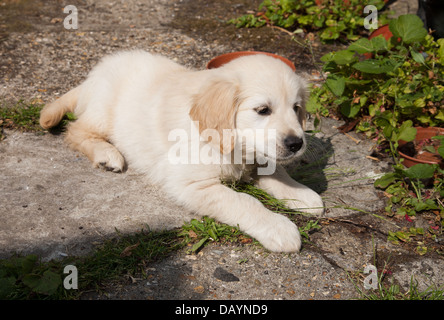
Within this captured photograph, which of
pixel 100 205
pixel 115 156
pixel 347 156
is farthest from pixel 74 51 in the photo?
pixel 347 156

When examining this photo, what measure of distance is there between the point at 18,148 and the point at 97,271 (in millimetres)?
1672

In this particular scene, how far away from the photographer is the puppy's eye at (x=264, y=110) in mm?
2680

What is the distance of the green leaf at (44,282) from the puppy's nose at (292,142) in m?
1.45

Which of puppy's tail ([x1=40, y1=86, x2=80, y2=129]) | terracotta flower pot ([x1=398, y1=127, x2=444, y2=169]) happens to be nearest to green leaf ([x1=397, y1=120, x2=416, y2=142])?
terracotta flower pot ([x1=398, y1=127, x2=444, y2=169])

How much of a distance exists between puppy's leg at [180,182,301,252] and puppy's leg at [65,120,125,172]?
76 centimetres

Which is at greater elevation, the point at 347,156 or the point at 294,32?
the point at 294,32

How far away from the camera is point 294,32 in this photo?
217 inches

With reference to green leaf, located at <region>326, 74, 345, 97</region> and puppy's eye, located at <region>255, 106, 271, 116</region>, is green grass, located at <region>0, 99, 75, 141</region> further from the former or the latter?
green leaf, located at <region>326, 74, 345, 97</region>

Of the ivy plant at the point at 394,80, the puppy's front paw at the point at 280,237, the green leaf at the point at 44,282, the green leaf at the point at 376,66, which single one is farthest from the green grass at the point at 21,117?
the green leaf at the point at 376,66

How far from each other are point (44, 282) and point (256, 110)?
4.93 ft

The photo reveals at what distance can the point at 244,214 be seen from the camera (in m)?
2.73

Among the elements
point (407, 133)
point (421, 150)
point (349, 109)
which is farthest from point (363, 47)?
point (421, 150)

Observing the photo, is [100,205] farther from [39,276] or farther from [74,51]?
[74,51]
